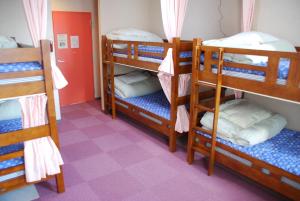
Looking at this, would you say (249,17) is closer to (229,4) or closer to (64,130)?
(229,4)

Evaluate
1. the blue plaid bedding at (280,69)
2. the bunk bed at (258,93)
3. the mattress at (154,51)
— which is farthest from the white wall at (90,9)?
the blue plaid bedding at (280,69)

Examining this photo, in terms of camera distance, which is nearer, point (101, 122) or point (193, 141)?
point (193, 141)

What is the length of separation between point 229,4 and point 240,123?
194cm

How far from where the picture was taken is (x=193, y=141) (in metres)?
3.06

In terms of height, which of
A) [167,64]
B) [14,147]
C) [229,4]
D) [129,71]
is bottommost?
[14,147]

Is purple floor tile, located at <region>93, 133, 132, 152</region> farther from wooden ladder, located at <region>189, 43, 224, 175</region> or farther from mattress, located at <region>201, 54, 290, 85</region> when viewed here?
mattress, located at <region>201, 54, 290, 85</region>

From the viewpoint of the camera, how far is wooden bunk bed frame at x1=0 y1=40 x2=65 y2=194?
6.63ft

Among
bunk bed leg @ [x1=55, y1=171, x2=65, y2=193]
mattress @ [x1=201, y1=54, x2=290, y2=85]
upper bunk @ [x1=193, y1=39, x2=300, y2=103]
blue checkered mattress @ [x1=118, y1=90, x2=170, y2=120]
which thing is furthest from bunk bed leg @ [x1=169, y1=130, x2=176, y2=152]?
bunk bed leg @ [x1=55, y1=171, x2=65, y2=193]

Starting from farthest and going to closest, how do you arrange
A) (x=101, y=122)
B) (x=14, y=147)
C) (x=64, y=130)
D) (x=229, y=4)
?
(x=101, y=122) → (x=64, y=130) → (x=229, y=4) → (x=14, y=147)

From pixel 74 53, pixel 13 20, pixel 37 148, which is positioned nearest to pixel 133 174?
pixel 37 148

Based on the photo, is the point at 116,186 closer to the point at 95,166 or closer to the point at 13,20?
the point at 95,166

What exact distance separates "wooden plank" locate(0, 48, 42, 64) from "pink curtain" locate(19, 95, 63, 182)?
35 cm

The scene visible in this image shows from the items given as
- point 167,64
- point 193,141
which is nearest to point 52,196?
point 193,141

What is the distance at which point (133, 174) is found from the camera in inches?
114
